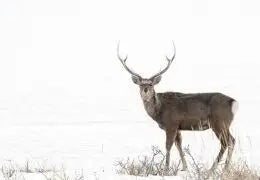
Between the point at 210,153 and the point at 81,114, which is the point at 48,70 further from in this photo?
the point at 210,153

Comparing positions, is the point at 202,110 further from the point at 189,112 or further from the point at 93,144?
the point at 93,144

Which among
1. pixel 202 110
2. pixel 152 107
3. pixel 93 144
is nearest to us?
pixel 202 110

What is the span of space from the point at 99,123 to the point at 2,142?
4.41m

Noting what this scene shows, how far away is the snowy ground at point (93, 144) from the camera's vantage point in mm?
11383

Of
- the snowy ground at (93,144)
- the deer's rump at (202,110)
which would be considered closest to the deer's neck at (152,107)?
the deer's rump at (202,110)

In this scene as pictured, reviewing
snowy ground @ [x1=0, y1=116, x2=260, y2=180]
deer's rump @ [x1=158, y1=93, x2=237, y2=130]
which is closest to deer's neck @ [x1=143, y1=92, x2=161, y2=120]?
deer's rump @ [x1=158, y1=93, x2=237, y2=130]

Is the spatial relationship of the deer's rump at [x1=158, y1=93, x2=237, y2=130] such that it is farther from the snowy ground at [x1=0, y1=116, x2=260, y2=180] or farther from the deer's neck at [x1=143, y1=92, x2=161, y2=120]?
the snowy ground at [x1=0, y1=116, x2=260, y2=180]

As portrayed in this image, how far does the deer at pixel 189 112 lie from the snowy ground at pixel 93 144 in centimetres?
36

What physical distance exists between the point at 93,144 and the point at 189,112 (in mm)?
3776

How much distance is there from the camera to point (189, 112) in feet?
34.9

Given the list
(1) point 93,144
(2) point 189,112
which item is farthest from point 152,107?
(1) point 93,144

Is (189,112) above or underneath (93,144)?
above

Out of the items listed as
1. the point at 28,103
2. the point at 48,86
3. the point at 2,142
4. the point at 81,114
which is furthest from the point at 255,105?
the point at 48,86

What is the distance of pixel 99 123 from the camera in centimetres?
1816
